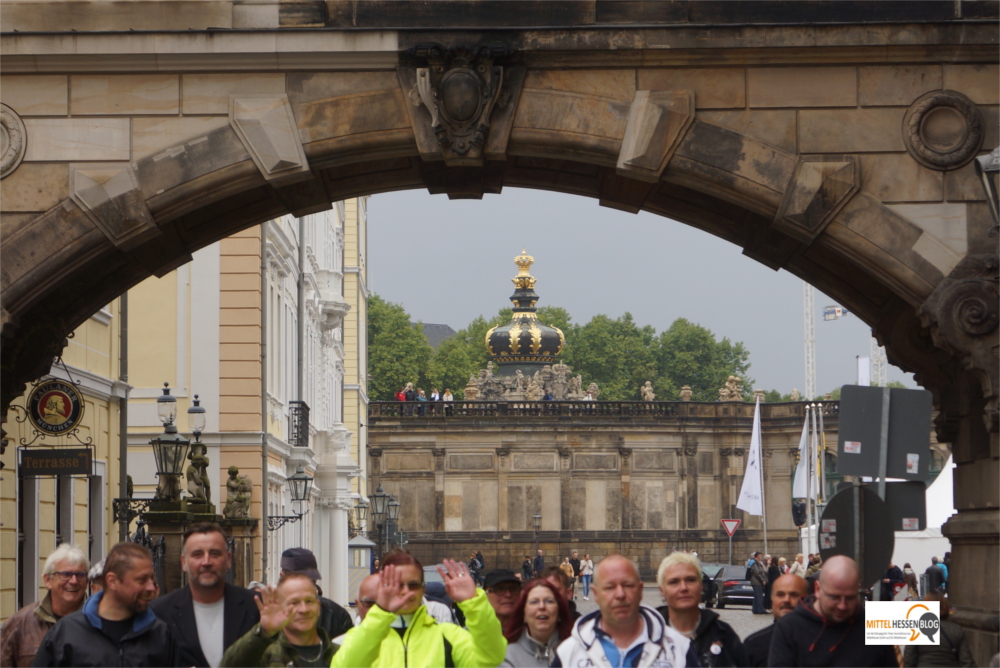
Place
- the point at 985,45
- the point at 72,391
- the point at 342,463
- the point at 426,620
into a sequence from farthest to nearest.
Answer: the point at 342,463 → the point at 72,391 → the point at 985,45 → the point at 426,620

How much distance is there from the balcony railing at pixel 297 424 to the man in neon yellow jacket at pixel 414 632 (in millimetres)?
28002

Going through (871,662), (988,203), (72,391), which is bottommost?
(871,662)

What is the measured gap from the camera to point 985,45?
12.1 meters

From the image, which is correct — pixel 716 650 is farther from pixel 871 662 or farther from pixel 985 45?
pixel 985 45

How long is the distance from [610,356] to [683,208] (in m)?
106

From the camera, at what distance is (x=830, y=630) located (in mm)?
7531

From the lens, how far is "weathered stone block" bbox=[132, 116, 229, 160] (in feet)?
41.0

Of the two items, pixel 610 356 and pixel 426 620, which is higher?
pixel 610 356

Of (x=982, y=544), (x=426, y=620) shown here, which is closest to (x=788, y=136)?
(x=982, y=544)

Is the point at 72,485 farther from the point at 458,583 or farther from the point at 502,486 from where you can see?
the point at 502,486

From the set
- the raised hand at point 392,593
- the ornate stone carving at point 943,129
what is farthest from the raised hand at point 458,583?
the ornate stone carving at point 943,129

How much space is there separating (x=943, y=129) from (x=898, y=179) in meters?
0.50

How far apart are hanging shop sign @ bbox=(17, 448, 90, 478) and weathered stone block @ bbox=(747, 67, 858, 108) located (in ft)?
24.4
